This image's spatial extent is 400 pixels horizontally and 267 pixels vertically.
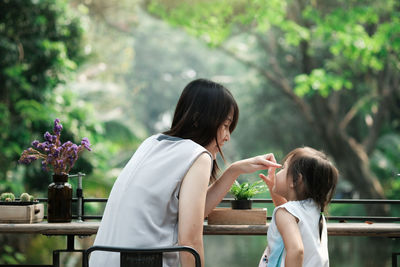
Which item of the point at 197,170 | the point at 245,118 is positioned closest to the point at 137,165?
the point at 197,170

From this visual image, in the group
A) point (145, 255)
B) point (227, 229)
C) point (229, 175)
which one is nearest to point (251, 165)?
point (229, 175)

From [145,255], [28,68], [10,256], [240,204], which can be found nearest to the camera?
[145,255]

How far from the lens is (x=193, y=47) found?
31.6 meters

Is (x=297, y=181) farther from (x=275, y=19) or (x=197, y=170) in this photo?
(x=275, y=19)

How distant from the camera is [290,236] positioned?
1.83 meters

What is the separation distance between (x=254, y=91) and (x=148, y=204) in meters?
15.3

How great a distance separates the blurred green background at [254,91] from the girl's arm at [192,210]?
107 centimetres

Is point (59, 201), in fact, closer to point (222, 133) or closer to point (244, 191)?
point (244, 191)

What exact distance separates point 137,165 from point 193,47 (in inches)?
1195

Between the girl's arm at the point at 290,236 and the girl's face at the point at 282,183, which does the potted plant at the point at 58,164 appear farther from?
the girl's arm at the point at 290,236

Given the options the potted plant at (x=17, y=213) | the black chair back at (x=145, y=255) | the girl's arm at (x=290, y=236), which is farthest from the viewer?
the potted plant at (x=17, y=213)

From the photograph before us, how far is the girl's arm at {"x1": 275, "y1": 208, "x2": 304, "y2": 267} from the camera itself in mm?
1776

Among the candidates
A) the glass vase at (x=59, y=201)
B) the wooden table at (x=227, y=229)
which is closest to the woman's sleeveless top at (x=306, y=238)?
the wooden table at (x=227, y=229)

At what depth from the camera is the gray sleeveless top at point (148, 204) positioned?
1653 mm
